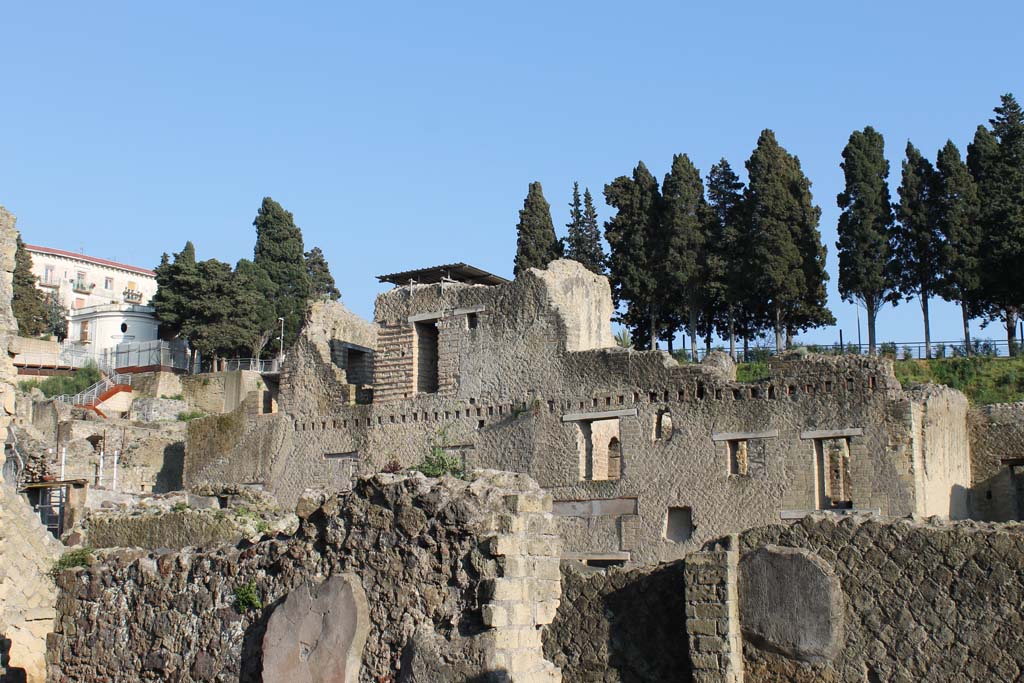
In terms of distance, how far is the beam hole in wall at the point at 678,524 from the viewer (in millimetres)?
19766

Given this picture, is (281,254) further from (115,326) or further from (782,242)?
(782,242)

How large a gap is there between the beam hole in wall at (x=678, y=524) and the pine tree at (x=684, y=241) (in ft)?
42.4

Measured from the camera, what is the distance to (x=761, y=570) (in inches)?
362

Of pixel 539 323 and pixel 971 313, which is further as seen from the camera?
pixel 971 313

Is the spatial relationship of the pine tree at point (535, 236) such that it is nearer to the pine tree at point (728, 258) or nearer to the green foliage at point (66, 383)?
the pine tree at point (728, 258)

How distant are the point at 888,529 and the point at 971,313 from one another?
24.2m

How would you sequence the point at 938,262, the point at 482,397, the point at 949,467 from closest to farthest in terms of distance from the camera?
the point at 949,467, the point at 482,397, the point at 938,262

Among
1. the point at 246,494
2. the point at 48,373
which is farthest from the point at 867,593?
the point at 48,373

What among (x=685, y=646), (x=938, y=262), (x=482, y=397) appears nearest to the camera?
(x=685, y=646)

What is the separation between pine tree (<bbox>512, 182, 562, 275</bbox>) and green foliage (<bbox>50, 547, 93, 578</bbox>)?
21.6 metres

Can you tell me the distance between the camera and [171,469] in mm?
29094

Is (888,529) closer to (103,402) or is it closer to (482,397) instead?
(482,397)

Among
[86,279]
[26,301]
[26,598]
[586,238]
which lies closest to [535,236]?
[586,238]

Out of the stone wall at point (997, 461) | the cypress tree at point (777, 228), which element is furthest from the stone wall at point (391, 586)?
the cypress tree at point (777, 228)
